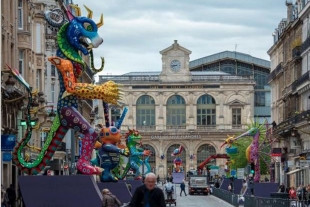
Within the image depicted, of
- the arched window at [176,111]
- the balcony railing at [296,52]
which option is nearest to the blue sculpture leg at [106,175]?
the balcony railing at [296,52]

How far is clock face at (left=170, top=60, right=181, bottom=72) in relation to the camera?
160 meters

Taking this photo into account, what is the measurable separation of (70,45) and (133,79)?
413ft

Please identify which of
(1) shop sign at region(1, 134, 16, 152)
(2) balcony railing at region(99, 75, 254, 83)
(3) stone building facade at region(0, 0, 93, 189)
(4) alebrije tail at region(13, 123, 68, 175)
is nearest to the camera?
(1) shop sign at region(1, 134, 16, 152)

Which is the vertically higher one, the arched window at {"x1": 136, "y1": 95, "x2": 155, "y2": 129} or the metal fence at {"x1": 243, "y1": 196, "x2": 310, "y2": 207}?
the arched window at {"x1": 136, "y1": 95, "x2": 155, "y2": 129}

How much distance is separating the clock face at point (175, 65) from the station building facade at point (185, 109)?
0.06 metres

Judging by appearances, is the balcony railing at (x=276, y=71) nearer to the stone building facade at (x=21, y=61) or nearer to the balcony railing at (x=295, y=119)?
the balcony railing at (x=295, y=119)

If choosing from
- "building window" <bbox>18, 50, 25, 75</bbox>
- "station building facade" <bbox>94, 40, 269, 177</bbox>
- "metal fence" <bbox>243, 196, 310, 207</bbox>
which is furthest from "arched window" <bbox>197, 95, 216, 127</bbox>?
"metal fence" <bbox>243, 196, 310, 207</bbox>

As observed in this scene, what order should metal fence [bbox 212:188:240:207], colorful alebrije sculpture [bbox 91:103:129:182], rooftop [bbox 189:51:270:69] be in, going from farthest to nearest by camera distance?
rooftop [bbox 189:51:270:69]
metal fence [bbox 212:188:240:207]
colorful alebrije sculpture [bbox 91:103:129:182]

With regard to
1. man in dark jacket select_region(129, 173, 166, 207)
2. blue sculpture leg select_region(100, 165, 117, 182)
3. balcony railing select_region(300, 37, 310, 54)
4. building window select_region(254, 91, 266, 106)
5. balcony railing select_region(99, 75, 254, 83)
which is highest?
balcony railing select_region(99, 75, 254, 83)

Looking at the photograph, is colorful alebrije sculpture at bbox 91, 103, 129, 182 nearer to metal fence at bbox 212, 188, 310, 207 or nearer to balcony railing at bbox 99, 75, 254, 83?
metal fence at bbox 212, 188, 310, 207

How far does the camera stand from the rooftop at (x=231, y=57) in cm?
16962

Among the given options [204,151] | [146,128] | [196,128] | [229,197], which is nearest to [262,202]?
[229,197]

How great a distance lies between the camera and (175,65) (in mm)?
160125

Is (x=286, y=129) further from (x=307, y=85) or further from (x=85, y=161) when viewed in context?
(x=85, y=161)
